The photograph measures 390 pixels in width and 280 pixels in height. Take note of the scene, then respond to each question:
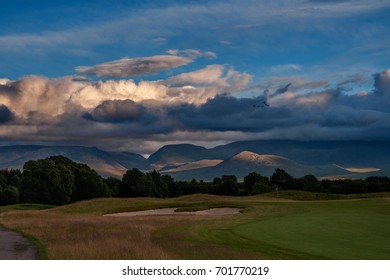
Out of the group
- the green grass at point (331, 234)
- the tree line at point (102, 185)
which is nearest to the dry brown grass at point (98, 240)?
the green grass at point (331, 234)

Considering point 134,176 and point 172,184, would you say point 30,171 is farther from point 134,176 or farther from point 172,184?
point 172,184

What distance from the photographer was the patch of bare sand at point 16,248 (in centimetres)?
2735

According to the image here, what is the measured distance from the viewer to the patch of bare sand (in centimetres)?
2735

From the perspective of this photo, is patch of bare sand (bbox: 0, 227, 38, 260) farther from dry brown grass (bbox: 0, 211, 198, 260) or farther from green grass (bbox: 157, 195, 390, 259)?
green grass (bbox: 157, 195, 390, 259)

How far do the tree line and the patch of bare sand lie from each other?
64.6 m

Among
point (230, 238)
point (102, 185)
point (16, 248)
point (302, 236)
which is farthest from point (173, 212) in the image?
point (102, 185)

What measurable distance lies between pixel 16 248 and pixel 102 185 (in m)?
108

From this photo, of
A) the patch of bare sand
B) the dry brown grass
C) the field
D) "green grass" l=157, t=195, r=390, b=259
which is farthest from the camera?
"green grass" l=157, t=195, r=390, b=259

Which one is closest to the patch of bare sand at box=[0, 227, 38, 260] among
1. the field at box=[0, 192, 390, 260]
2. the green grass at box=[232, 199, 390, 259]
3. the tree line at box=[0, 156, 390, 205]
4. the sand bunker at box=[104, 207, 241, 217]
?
the field at box=[0, 192, 390, 260]

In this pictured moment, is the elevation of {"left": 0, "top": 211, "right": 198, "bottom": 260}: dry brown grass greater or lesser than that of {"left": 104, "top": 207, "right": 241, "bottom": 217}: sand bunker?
greater

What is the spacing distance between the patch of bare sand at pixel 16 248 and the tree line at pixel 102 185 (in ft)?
212

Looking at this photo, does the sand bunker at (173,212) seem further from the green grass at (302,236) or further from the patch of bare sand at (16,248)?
the patch of bare sand at (16,248)

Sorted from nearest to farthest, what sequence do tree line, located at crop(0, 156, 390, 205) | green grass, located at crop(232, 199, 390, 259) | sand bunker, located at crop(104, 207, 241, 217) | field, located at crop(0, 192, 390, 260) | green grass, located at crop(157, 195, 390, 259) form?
1. field, located at crop(0, 192, 390, 260)
2. green grass, located at crop(157, 195, 390, 259)
3. green grass, located at crop(232, 199, 390, 259)
4. sand bunker, located at crop(104, 207, 241, 217)
5. tree line, located at crop(0, 156, 390, 205)
